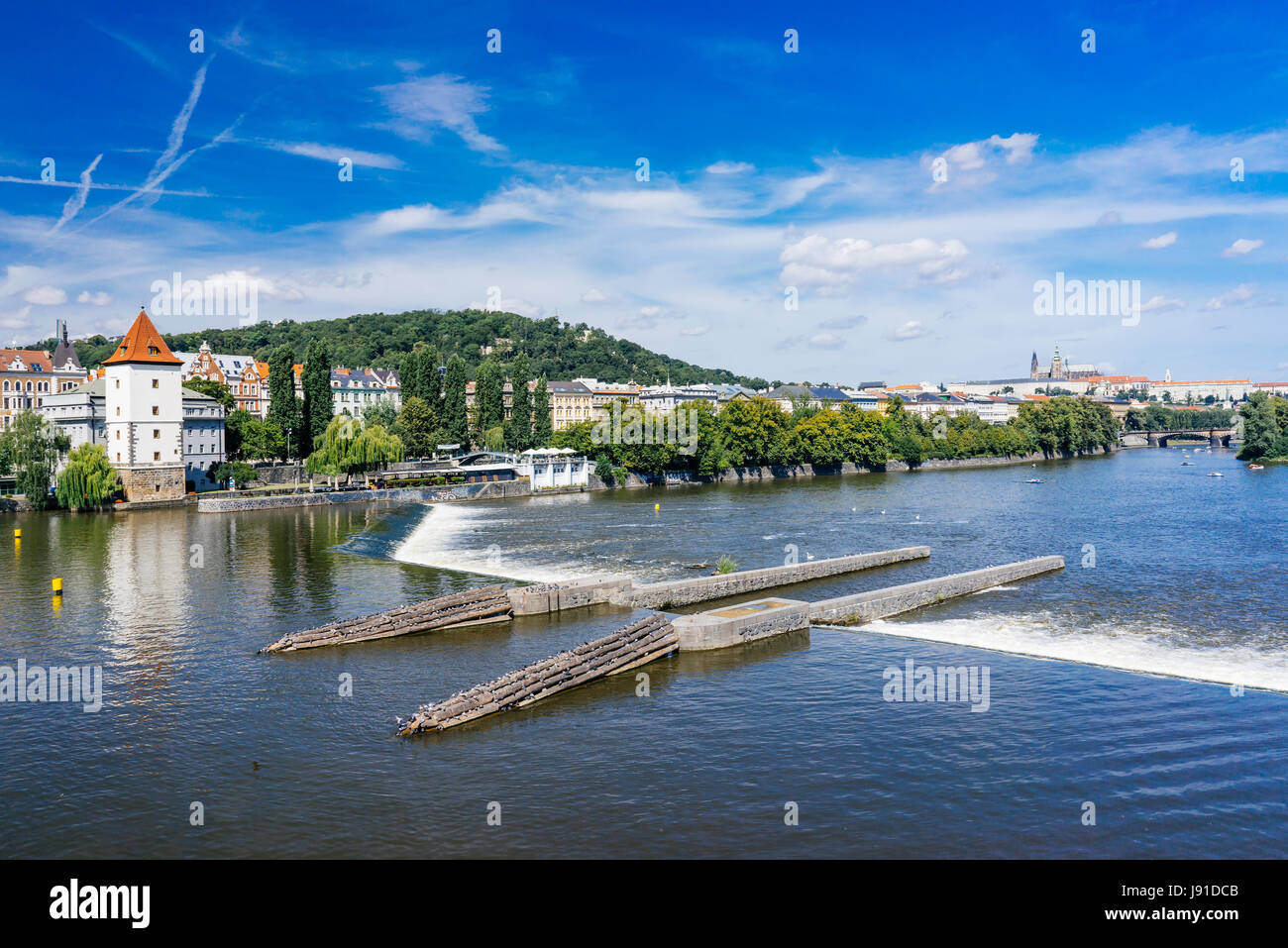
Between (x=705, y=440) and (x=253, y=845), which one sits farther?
(x=705, y=440)

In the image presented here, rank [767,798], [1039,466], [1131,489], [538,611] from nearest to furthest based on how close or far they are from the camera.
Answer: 1. [767,798]
2. [538,611]
3. [1131,489]
4. [1039,466]

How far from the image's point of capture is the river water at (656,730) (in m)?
15.5

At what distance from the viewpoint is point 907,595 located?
33781mm

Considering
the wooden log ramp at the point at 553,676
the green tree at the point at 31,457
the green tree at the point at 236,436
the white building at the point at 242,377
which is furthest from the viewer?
the white building at the point at 242,377

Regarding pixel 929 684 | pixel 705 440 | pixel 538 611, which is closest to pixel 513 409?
pixel 705 440

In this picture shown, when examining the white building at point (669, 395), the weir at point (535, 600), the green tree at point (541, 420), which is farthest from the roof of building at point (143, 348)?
the white building at point (669, 395)

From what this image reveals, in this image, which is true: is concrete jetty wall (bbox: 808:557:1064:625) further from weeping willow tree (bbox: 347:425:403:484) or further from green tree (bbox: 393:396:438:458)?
green tree (bbox: 393:396:438:458)

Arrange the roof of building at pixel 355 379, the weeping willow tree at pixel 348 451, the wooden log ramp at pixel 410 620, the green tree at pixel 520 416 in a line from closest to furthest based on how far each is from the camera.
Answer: the wooden log ramp at pixel 410 620, the weeping willow tree at pixel 348 451, the green tree at pixel 520 416, the roof of building at pixel 355 379

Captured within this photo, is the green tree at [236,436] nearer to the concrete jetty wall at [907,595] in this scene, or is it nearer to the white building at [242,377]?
the white building at [242,377]

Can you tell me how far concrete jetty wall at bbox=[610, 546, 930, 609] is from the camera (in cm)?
3459

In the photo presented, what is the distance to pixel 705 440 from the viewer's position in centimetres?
11106

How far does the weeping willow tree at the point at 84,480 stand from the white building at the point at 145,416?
3.63 metres
